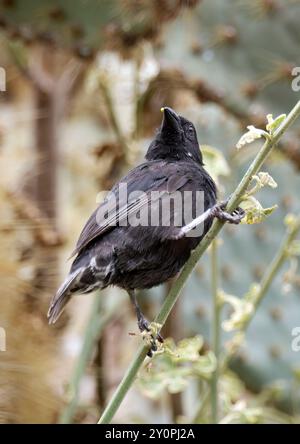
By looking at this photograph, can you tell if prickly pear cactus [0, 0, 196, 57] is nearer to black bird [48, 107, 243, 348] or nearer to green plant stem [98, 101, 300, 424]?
black bird [48, 107, 243, 348]

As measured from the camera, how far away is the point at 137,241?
2088 mm

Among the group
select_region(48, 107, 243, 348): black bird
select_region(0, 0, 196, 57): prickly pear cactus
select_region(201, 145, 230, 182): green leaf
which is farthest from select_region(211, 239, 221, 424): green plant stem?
select_region(0, 0, 196, 57): prickly pear cactus

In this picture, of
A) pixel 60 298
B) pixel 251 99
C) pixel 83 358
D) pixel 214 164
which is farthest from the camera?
pixel 251 99

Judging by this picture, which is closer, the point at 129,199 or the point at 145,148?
the point at 129,199

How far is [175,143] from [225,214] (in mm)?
683

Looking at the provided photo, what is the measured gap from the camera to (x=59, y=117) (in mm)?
3908

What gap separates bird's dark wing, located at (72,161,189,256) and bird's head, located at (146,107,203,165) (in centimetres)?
19

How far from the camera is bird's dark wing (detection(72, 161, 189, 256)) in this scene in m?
2.09

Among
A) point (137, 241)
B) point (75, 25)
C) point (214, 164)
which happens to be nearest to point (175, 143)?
point (214, 164)

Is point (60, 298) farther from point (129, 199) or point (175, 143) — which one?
point (175, 143)

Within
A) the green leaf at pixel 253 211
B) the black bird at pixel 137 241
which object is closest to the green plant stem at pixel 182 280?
the green leaf at pixel 253 211

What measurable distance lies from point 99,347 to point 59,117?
4.07 feet
